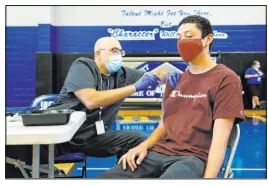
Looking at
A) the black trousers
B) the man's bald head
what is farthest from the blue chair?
the man's bald head

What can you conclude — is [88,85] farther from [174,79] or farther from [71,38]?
[71,38]

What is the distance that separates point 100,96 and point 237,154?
1.74 metres

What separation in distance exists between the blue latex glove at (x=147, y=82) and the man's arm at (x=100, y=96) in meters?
0.04

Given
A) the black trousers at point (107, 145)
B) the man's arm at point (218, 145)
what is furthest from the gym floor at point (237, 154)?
the man's arm at point (218, 145)

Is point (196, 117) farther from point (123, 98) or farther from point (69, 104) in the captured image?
point (69, 104)

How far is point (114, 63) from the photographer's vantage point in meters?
2.02

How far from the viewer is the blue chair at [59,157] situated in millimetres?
2076

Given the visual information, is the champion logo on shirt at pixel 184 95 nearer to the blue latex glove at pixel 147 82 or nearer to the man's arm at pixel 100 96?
the blue latex glove at pixel 147 82

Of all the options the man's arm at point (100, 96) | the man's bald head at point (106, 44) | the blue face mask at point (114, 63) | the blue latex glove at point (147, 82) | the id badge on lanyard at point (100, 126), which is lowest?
the id badge on lanyard at point (100, 126)

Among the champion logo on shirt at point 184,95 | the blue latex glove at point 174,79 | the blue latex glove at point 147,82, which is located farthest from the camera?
the blue latex glove at point 147,82

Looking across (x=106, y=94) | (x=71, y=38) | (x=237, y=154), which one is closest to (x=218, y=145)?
(x=106, y=94)

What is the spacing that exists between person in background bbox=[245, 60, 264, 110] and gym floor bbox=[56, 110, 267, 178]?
0.08m

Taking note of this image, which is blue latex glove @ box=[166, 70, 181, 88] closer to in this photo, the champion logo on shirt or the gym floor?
the champion logo on shirt

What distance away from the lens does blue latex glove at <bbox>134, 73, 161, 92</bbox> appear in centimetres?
196
